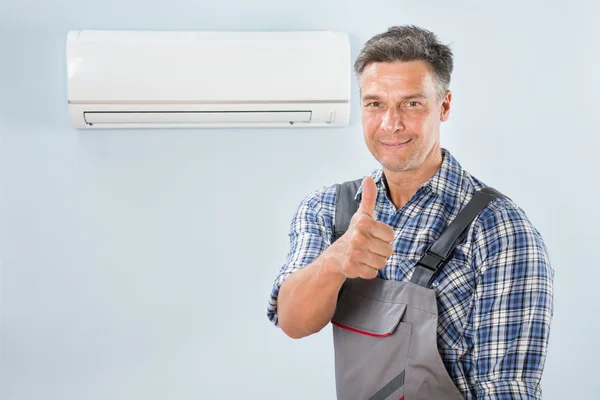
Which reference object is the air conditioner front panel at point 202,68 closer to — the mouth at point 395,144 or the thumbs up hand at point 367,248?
the mouth at point 395,144

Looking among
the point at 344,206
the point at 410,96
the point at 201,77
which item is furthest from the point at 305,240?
the point at 201,77

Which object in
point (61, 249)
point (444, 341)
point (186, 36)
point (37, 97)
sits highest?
point (186, 36)

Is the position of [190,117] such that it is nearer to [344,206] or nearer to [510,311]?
[344,206]

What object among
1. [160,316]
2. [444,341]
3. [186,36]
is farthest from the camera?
[160,316]

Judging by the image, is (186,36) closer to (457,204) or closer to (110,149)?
(110,149)

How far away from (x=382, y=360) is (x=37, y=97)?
1.55 m

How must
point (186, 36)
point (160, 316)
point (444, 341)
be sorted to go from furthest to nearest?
point (160, 316)
point (186, 36)
point (444, 341)

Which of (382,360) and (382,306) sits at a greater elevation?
(382,306)

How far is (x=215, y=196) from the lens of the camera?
258 centimetres

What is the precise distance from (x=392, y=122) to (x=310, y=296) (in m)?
0.40

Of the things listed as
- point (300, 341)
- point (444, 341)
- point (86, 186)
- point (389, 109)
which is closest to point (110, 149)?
point (86, 186)

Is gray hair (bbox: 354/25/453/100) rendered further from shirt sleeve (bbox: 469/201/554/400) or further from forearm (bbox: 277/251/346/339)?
forearm (bbox: 277/251/346/339)

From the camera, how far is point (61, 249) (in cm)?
252

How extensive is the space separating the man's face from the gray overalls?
0.55 ft
